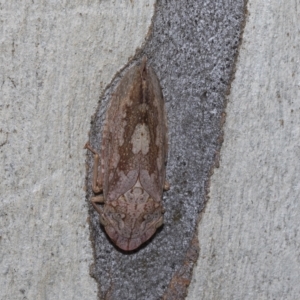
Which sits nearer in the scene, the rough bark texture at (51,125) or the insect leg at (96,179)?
the rough bark texture at (51,125)

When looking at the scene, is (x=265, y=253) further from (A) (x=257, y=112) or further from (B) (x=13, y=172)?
(B) (x=13, y=172)

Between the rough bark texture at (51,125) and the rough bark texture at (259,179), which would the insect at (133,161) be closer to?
the rough bark texture at (51,125)

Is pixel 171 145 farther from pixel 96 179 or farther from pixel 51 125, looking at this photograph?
pixel 51 125

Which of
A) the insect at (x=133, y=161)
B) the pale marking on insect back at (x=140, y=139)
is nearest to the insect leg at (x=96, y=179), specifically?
the insect at (x=133, y=161)

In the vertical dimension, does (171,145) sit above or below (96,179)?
above

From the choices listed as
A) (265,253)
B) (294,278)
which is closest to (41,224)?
(265,253)

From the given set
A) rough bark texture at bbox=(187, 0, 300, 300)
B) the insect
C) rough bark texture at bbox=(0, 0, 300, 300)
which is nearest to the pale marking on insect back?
the insect

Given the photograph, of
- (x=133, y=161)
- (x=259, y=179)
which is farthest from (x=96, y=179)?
(x=259, y=179)
